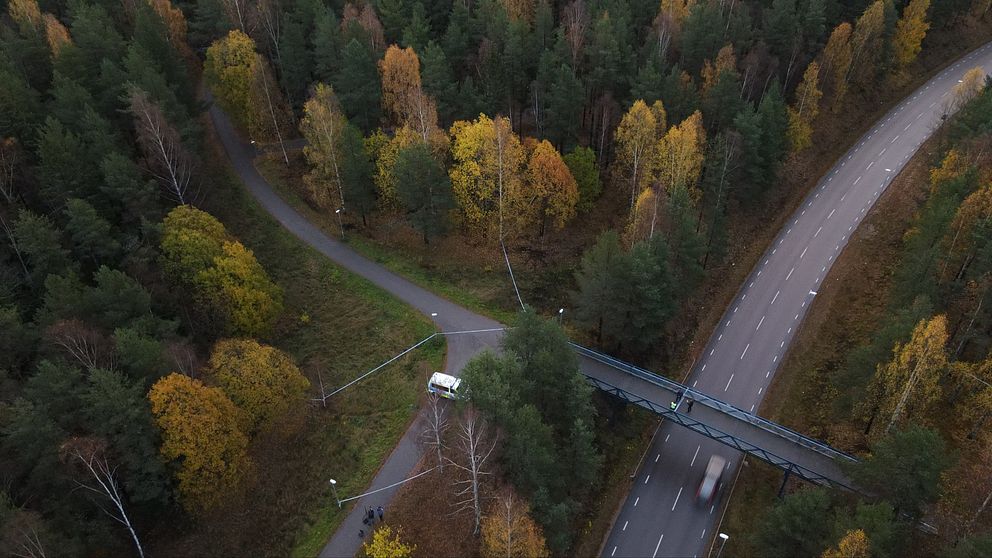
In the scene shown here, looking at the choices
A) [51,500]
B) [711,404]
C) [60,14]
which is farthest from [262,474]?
[60,14]

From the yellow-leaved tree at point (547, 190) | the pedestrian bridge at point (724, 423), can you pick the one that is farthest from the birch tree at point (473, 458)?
the yellow-leaved tree at point (547, 190)

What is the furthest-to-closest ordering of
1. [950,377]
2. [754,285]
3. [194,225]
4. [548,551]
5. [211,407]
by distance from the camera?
[754,285] < [194,225] < [950,377] < [211,407] < [548,551]

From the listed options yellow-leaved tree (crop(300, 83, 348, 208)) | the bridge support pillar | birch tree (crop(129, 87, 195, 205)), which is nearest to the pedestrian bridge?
the bridge support pillar

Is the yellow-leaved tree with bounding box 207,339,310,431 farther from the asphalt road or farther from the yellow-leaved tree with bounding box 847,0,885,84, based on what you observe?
the yellow-leaved tree with bounding box 847,0,885,84

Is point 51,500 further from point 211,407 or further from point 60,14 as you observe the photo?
point 60,14

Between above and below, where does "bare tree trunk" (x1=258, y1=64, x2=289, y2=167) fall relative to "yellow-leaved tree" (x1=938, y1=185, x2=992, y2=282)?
below

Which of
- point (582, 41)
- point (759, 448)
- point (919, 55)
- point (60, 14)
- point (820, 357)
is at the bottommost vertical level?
point (759, 448)

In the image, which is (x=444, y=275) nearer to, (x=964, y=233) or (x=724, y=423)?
(x=724, y=423)
